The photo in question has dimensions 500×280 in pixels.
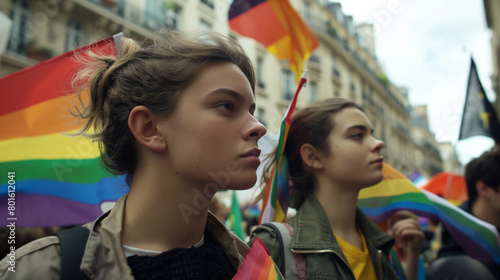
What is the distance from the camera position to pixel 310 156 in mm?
2266

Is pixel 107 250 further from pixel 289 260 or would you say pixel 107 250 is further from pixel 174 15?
pixel 174 15

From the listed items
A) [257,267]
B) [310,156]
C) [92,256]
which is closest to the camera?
[92,256]

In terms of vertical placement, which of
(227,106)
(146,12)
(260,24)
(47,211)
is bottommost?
(47,211)

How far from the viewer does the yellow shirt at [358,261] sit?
6.39 ft

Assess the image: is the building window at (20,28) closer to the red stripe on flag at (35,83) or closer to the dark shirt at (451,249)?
the red stripe on flag at (35,83)

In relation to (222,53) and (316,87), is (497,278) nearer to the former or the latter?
(222,53)

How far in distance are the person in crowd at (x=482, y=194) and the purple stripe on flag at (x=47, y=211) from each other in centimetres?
252

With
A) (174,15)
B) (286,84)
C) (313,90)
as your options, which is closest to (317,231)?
(174,15)

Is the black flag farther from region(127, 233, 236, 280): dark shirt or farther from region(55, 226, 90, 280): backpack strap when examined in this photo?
region(55, 226, 90, 280): backpack strap

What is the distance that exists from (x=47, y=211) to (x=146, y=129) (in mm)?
1399

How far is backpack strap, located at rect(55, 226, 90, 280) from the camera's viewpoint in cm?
104

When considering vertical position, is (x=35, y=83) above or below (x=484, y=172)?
above

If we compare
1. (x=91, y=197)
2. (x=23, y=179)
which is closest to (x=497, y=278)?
(x=91, y=197)

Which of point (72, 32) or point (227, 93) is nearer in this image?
point (227, 93)
